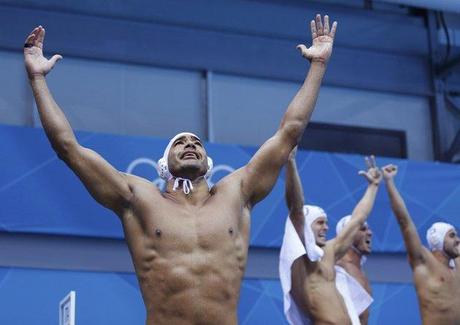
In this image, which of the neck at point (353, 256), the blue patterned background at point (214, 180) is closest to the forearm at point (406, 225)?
the neck at point (353, 256)

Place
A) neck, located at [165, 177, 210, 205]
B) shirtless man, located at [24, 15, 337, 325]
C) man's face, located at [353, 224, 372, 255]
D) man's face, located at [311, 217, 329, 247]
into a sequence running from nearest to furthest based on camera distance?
shirtless man, located at [24, 15, 337, 325] → neck, located at [165, 177, 210, 205] → man's face, located at [311, 217, 329, 247] → man's face, located at [353, 224, 372, 255]

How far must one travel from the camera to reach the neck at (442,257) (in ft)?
28.1

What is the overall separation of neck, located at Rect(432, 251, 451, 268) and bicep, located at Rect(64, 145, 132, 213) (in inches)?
176

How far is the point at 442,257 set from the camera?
28.2 ft

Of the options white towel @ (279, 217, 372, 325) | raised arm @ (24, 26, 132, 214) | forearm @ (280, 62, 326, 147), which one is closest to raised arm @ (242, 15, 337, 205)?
forearm @ (280, 62, 326, 147)

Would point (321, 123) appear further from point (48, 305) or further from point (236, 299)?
point (236, 299)

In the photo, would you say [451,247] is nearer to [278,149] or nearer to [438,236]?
[438,236]

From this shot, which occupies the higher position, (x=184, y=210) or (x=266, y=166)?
(x=266, y=166)

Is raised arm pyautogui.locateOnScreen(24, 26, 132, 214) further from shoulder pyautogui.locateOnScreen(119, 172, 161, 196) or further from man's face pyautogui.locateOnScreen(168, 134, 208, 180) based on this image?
man's face pyautogui.locateOnScreen(168, 134, 208, 180)

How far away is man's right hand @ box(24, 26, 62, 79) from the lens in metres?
4.86

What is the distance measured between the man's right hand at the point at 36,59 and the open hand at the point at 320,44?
1.31 m

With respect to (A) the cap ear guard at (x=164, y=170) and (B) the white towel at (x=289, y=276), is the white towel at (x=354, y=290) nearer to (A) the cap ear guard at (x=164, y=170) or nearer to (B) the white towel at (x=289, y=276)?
(B) the white towel at (x=289, y=276)

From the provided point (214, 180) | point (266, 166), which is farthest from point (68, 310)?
point (214, 180)

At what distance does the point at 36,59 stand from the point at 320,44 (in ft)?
4.91
